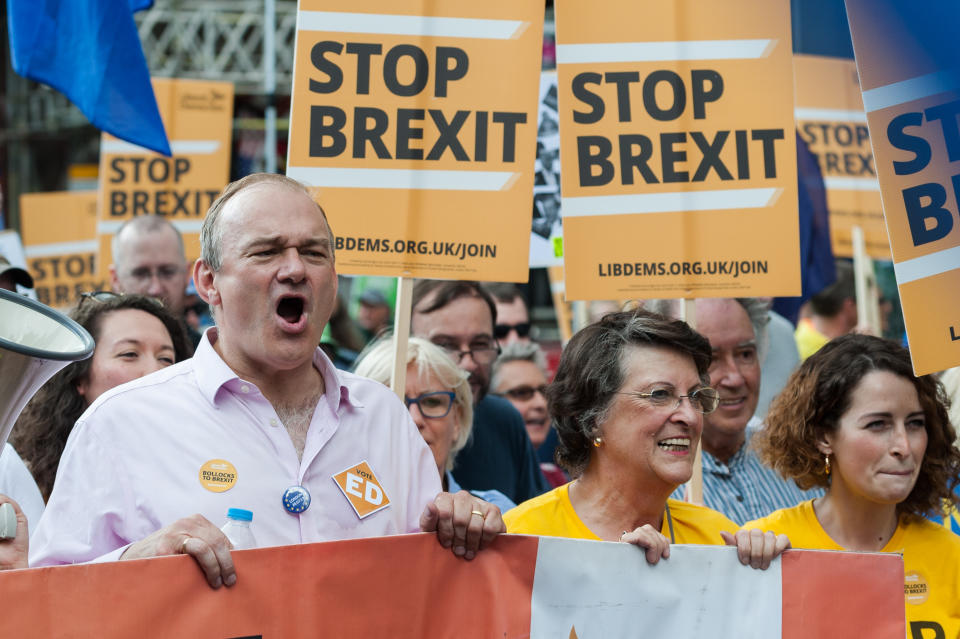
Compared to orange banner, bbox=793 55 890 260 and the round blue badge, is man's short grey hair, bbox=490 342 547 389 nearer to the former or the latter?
orange banner, bbox=793 55 890 260

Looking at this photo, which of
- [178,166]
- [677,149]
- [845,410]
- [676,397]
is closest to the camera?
[676,397]

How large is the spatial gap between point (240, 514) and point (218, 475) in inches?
7.1

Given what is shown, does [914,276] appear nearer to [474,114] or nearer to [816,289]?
[474,114]

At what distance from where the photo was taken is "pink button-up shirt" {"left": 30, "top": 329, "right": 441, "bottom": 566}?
2.46m

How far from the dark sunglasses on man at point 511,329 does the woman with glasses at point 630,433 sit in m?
3.52

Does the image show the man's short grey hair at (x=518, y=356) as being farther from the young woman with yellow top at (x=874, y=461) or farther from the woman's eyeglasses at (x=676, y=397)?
the woman's eyeglasses at (x=676, y=397)

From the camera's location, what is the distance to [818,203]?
7.58 meters

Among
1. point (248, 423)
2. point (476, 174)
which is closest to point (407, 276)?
point (476, 174)

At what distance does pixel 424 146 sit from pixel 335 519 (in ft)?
5.44

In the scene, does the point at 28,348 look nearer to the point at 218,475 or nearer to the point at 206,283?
the point at 218,475

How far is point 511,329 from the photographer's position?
7.03 metres

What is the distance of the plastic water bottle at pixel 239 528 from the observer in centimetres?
239

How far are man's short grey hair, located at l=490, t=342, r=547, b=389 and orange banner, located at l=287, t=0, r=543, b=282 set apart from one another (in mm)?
2298

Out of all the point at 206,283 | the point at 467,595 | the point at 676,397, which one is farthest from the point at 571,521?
the point at 206,283
